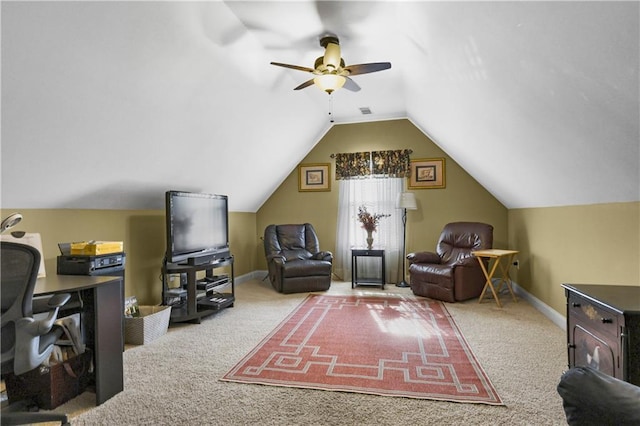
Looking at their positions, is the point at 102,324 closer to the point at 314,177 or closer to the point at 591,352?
the point at 591,352

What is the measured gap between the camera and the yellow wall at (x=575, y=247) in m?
2.46

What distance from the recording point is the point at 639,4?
1274 millimetres

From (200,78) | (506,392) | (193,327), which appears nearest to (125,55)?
(200,78)

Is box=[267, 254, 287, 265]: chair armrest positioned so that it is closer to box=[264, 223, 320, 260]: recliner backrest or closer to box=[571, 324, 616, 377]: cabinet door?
box=[264, 223, 320, 260]: recliner backrest

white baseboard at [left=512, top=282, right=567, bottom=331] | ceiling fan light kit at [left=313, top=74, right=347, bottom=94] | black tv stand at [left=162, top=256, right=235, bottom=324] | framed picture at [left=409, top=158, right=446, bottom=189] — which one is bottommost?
white baseboard at [left=512, top=282, right=567, bottom=331]

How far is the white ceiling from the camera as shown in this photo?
178 centimetres

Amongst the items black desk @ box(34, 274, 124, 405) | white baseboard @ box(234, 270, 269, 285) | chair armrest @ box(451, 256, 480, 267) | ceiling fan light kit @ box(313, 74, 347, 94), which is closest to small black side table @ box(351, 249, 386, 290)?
chair armrest @ box(451, 256, 480, 267)

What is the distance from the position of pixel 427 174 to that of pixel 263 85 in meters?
3.25

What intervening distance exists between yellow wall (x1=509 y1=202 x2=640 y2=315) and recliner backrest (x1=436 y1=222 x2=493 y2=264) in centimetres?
51

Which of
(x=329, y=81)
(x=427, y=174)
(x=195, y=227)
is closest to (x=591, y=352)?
(x=329, y=81)

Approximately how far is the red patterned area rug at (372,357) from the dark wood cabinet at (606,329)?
23.8 inches

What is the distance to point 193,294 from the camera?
362 cm

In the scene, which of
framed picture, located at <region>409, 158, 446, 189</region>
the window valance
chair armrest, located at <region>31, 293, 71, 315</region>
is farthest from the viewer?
the window valance

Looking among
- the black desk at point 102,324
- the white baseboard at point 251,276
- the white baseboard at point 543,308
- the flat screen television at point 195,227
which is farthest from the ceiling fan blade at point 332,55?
the white baseboard at point 251,276
